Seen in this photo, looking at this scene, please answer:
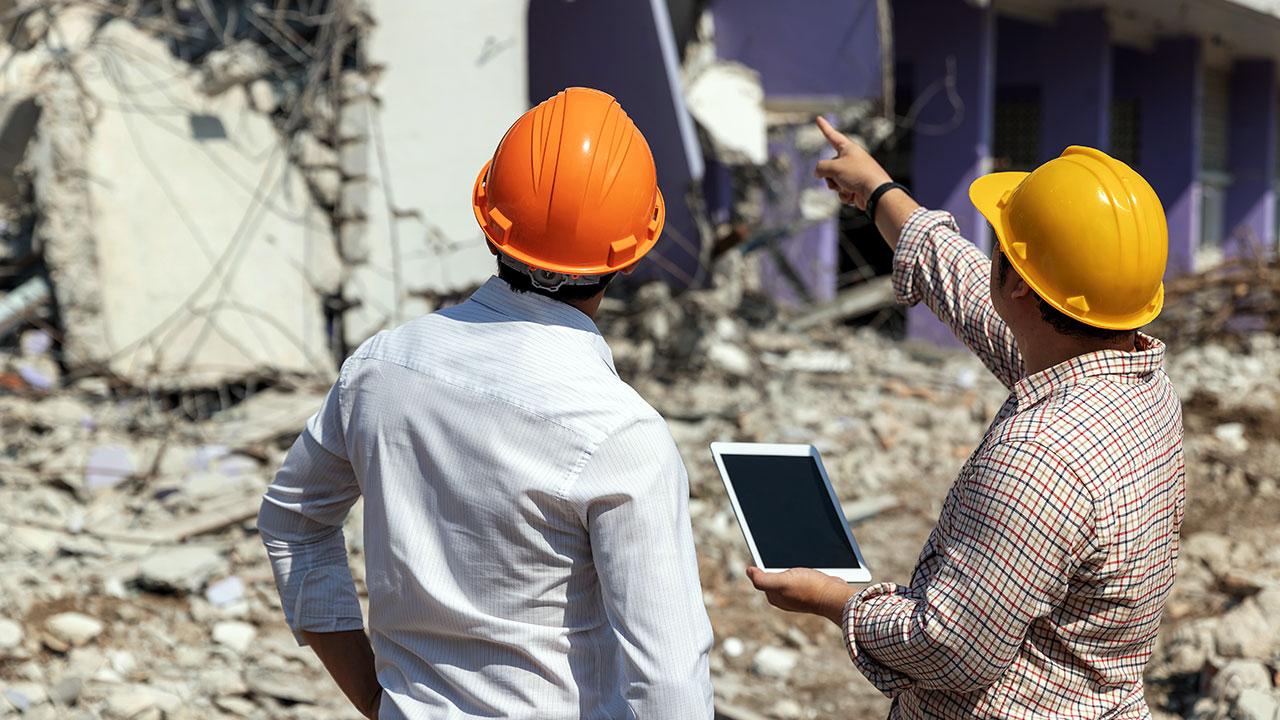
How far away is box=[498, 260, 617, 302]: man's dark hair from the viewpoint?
1.39m

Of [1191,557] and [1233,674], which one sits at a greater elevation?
[1233,674]

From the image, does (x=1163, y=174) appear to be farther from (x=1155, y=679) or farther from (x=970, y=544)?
(x=970, y=544)

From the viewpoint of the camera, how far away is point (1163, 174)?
36.1 feet

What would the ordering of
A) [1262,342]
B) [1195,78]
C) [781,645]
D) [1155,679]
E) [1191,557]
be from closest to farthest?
[1155,679] < [781,645] < [1191,557] < [1262,342] < [1195,78]

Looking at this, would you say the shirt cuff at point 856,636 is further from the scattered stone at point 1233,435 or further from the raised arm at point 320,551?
the scattered stone at point 1233,435

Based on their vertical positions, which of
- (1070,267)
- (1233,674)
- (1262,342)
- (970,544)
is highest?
(1070,267)

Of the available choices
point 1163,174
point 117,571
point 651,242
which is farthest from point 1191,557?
point 1163,174

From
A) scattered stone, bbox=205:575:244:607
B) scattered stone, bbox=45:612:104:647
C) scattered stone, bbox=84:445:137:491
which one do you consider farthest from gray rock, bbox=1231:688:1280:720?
A: scattered stone, bbox=84:445:137:491

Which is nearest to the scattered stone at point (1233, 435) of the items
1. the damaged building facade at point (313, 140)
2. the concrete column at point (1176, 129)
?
the damaged building facade at point (313, 140)

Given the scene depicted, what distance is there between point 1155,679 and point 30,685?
11.4 ft

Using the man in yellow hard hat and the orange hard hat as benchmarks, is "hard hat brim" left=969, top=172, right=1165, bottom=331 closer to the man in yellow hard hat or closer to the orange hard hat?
the man in yellow hard hat

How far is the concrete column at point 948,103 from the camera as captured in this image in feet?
27.7

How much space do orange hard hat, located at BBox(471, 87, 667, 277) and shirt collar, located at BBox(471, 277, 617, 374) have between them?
4cm

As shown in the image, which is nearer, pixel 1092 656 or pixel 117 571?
pixel 1092 656
